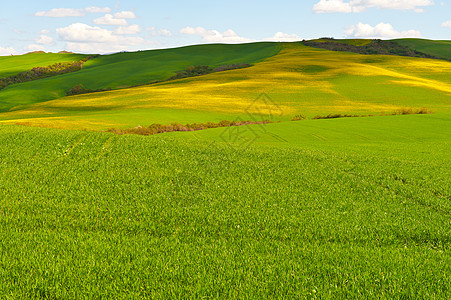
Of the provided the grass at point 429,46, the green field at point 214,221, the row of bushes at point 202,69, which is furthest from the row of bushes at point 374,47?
the green field at point 214,221

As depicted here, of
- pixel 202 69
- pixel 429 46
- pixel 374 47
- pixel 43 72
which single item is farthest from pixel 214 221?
pixel 429 46

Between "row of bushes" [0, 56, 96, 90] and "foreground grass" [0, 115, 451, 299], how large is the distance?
103625mm

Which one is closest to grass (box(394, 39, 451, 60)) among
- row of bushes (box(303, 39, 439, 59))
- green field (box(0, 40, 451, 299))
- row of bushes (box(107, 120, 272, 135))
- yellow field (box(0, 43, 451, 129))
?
row of bushes (box(303, 39, 439, 59))

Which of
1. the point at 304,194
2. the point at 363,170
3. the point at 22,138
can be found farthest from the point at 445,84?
the point at 22,138

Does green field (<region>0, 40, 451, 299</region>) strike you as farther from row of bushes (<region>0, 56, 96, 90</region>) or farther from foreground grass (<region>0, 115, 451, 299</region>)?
row of bushes (<region>0, 56, 96, 90</region>)

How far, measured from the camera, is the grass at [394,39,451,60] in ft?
427

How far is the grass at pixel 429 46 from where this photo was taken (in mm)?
130000

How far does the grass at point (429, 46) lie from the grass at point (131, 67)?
59.5 m

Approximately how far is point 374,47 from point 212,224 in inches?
5887

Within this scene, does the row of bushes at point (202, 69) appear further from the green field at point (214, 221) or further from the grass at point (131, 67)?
the green field at point (214, 221)

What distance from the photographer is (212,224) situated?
9.43 meters

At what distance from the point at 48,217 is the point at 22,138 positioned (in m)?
10.7

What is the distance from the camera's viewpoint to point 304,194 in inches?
481

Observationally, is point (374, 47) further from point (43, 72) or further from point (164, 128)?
point (43, 72)
